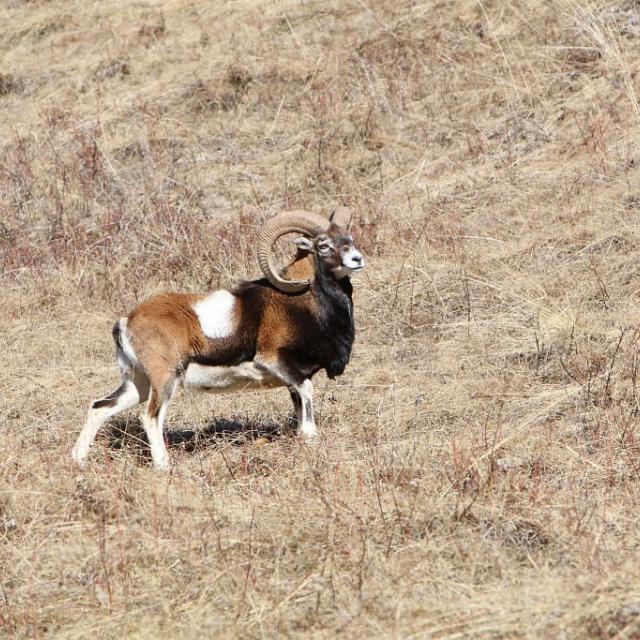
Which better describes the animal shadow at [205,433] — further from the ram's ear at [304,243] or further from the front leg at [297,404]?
the ram's ear at [304,243]

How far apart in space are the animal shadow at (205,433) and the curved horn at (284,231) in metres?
1.01

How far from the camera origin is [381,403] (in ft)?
27.4

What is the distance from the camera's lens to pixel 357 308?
10570mm

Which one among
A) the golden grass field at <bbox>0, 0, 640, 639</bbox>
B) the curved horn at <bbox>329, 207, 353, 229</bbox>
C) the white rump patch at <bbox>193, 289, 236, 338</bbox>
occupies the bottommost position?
the golden grass field at <bbox>0, 0, 640, 639</bbox>

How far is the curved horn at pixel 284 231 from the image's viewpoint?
8125 mm

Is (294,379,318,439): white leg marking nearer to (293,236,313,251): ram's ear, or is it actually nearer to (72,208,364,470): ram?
(72,208,364,470): ram

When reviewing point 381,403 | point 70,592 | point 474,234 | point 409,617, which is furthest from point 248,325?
point 474,234

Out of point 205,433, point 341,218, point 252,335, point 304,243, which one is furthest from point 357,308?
point 205,433

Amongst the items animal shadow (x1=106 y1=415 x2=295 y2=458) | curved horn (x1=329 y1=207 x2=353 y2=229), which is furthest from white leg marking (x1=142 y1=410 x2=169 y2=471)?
curved horn (x1=329 y1=207 x2=353 y2=229)

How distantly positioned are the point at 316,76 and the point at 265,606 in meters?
11.5

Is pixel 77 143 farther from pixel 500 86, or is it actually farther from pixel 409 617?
pixel 409 617

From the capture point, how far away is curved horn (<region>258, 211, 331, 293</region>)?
8125 mm

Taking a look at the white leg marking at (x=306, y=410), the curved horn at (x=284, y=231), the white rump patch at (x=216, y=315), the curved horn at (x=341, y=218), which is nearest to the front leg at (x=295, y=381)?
the white leg marking at (x=306, y=410)

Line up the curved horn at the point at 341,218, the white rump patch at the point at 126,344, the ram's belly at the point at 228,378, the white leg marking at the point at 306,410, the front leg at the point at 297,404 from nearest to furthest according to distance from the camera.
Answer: the white rump patch at the point at 126,344 < the ram's belly at the point at 228,378 < the white leg marking at the point at 306,410 < the front leg at the point at 297,404 < the curved horn at the point at 341,218
